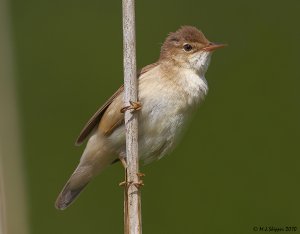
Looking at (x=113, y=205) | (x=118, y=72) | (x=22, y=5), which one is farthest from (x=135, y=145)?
(x=22, y=5)

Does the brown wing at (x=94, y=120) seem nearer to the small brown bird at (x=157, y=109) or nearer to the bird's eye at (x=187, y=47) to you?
the small brown bird at (x=157, y=109)

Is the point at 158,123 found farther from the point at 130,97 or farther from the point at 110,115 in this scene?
the point at 130,97

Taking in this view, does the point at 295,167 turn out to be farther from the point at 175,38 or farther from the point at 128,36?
the point at 128,36

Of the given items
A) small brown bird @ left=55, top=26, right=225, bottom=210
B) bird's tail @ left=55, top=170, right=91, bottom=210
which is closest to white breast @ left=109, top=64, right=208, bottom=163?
small brown bird @ left=55, top=26, right=225, bottom=210

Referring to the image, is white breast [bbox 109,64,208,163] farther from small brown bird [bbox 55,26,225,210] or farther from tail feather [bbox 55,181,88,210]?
tail feather [bbox 55,181,88,210]

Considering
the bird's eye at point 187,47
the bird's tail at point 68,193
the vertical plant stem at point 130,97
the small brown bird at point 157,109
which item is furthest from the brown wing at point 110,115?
the vertical plant stem at point 130,97

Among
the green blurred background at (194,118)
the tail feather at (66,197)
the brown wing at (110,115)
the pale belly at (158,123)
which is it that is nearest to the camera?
the pale belly at (158,123)

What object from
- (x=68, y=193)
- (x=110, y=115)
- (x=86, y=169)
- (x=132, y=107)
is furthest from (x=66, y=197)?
(x=132, y=107)
